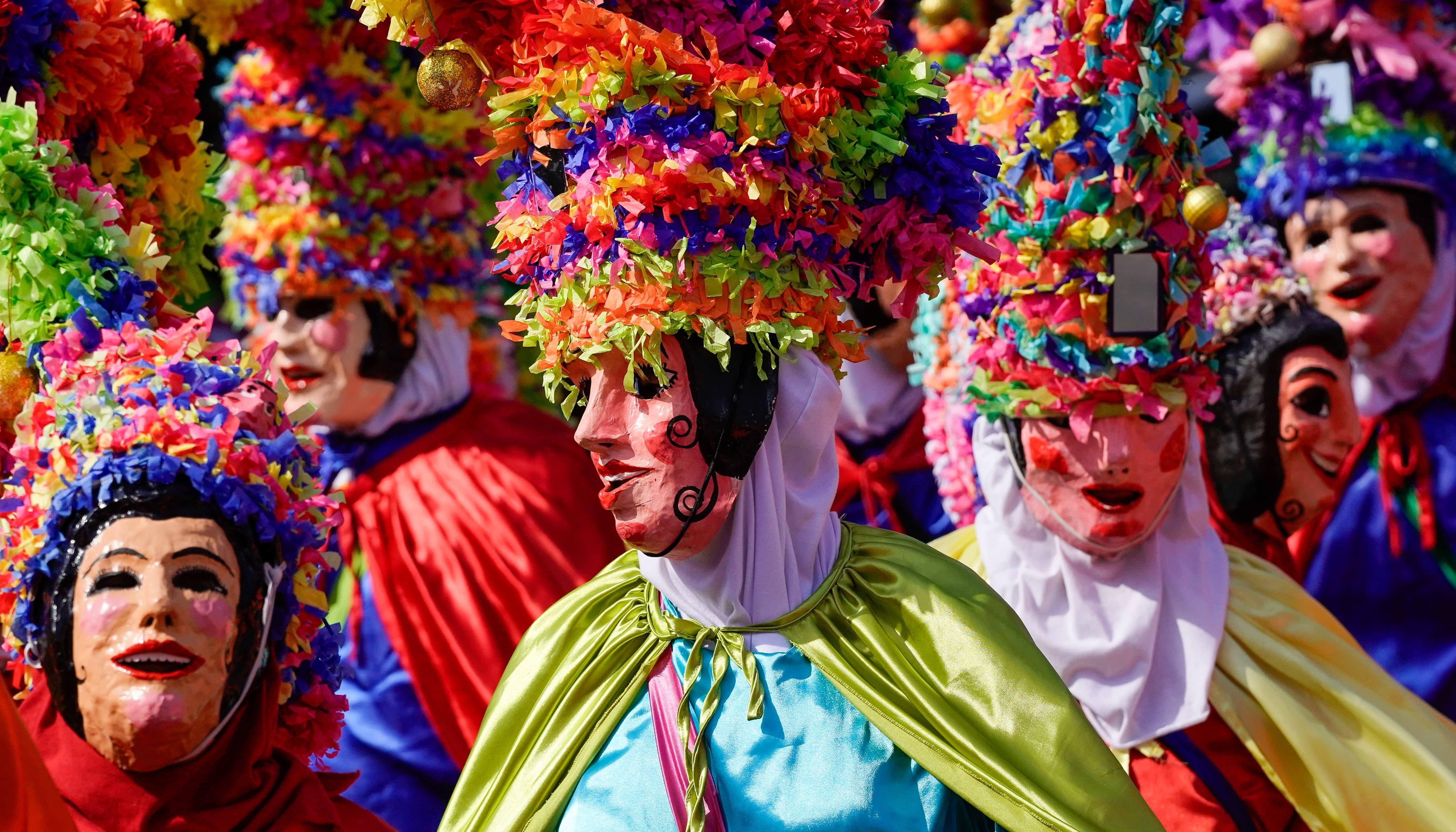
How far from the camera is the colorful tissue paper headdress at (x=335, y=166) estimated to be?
6.02 m

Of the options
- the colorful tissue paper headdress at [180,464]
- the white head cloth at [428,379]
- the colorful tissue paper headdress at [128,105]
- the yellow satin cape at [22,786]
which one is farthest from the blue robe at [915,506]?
the yellow satin cape at [22,786]

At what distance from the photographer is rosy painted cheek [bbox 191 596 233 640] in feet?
11.0

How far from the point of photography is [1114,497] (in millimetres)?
4113

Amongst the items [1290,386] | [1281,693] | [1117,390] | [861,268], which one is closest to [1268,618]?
[1281,693]

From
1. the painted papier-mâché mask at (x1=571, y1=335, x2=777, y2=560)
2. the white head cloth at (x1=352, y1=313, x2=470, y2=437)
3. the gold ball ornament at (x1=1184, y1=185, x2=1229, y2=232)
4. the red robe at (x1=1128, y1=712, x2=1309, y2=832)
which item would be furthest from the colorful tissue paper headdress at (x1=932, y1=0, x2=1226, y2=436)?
the white head cloth at (x1=352, y1=313, x2=470, y2=437)

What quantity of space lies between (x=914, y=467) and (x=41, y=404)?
3399mm

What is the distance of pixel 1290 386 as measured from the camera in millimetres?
5078

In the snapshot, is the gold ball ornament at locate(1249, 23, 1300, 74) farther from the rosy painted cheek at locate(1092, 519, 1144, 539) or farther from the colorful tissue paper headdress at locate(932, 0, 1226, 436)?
the rosy painted cheek at locate(1092, 519, 1144, 539)

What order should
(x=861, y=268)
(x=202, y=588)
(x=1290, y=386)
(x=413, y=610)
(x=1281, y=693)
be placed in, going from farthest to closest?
(x=413, y=610)
(x=1290, y=386)
(x=1281, y=693)
(x=202, y=588)
(x=861, y=268)

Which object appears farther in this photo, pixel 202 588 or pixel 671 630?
pixel 202 588

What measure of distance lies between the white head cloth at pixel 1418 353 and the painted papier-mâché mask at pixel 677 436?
12.8 ft

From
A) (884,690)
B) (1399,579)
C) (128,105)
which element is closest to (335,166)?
(128,105)

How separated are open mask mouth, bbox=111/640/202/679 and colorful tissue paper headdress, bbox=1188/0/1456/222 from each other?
13.8 ft

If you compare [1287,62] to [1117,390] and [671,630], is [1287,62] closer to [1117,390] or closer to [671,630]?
[1117,390]
